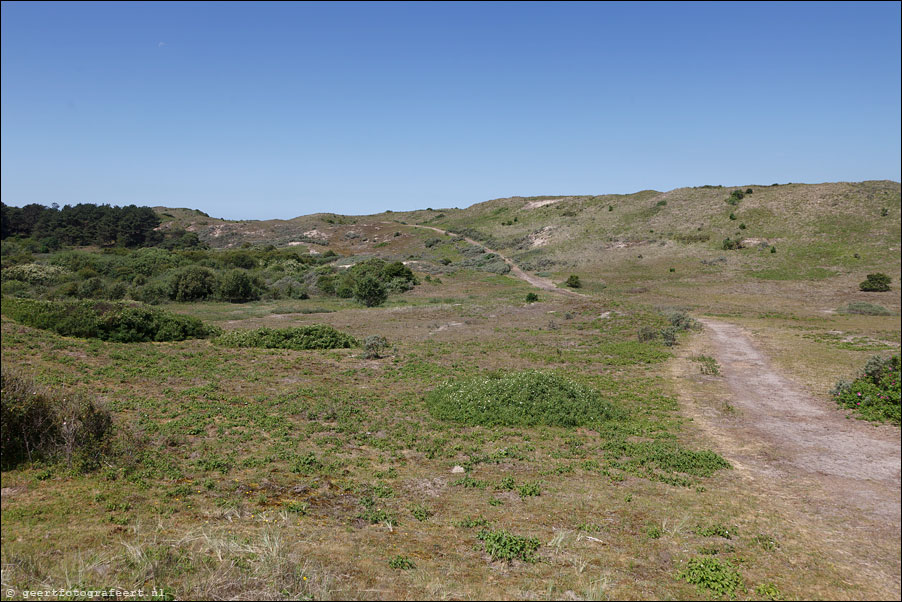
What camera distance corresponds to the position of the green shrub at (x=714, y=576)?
18.1ft

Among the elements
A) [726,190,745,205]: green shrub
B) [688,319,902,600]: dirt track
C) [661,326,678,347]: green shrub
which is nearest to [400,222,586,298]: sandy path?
[661,326,678,347]: green shrub

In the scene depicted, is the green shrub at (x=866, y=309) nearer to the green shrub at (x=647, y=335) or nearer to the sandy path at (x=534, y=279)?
the green shrub at (x=647, y=335)

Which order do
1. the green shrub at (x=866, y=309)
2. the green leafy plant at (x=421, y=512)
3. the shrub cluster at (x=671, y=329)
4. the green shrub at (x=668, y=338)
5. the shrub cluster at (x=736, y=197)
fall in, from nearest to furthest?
the green leafy plant at (x=421, y=512)
the green shrub at (x=866, y=309)
the green shrub at (x=668, y=338)
the shrub cluster at (x=671, y=329)
the shrub cluster at (x=736, y=197)

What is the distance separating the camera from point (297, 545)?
20.6ft

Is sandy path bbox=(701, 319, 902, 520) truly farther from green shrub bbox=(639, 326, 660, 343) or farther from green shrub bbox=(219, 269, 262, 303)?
green shrub bbox=(219, 269, 262, 303)

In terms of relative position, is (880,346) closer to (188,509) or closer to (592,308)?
(592,308)

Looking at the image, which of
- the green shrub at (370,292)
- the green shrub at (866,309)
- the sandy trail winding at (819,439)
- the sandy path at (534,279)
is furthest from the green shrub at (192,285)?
the green shrub at (866,309)

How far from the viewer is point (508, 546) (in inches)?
251

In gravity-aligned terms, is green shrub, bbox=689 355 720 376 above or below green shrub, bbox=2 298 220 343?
below

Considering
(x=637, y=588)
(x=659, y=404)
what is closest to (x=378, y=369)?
(x=659, y=404)

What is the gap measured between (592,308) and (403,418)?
2271 centimetres

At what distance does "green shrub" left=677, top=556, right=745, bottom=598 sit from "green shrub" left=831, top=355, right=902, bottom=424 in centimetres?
869

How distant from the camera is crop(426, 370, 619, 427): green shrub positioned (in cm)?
1255

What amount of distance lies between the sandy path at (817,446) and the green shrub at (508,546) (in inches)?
195
